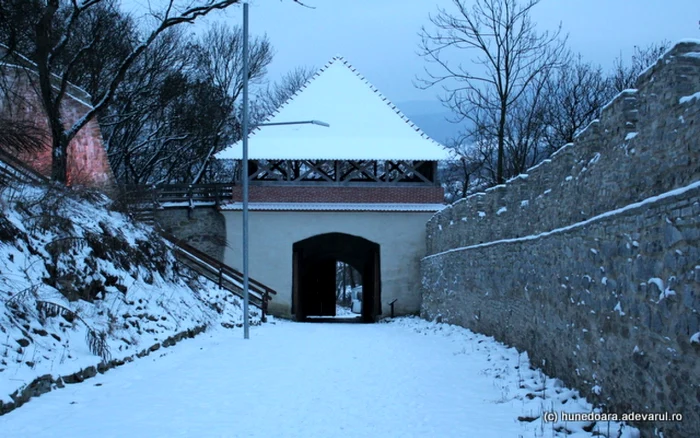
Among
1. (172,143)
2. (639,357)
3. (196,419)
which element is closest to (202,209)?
(172,143)

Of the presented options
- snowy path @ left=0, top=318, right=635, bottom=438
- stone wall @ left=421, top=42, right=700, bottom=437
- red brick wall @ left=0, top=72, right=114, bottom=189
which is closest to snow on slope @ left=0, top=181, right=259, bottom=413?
snowy path @ left=0, top=318, right=635, bottom=438

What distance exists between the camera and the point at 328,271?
150 feet

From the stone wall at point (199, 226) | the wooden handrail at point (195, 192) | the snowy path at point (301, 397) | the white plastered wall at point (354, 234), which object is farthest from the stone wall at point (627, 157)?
the wooden handrail at point (195, 192)

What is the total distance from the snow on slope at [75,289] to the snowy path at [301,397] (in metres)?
0.38

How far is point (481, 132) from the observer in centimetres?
3170

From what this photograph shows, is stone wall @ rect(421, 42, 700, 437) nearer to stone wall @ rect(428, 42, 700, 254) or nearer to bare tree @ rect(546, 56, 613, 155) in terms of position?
stone wall @ rect(428, 42, 700, 254)

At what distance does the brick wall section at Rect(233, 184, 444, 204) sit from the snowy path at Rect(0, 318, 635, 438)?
1312 cm

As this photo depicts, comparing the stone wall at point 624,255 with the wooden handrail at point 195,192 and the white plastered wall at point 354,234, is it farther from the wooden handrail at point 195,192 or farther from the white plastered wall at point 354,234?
the wooden handrail at point 195,192

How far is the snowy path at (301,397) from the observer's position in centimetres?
696

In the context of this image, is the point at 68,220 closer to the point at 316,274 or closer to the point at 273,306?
the point at 273,306

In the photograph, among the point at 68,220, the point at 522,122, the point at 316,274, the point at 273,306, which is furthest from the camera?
the point at 316,274

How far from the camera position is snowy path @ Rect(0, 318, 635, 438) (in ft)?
22.8

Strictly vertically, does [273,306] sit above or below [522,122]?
below

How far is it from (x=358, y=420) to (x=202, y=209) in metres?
20.0
